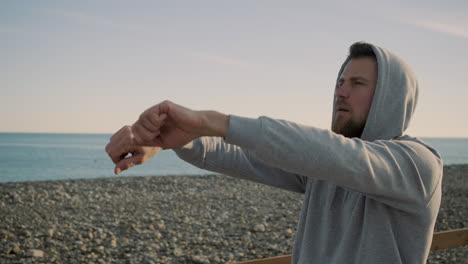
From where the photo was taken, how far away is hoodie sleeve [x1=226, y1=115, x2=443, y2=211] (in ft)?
4.54

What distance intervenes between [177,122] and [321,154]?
0.50 meters

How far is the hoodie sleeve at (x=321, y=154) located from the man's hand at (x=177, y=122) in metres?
0.05

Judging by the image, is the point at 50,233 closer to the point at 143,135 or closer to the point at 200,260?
the point at 200,260

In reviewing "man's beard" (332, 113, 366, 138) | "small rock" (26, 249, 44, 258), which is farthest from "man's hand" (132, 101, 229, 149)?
"small rock" (26, 249, 44, 258)

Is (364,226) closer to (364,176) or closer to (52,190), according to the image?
(364,176)

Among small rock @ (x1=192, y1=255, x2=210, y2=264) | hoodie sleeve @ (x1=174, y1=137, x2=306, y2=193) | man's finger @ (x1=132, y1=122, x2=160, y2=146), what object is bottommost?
small rock @ (x1=192, y1=255, x2=210, y2=264)

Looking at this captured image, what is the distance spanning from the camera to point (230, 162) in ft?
7.47

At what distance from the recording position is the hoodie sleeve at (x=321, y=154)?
1.38m

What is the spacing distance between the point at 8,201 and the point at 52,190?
215 centimetres

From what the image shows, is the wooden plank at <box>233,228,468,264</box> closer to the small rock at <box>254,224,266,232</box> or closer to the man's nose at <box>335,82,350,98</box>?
the man's nose at <box>335,82,350,98</box>

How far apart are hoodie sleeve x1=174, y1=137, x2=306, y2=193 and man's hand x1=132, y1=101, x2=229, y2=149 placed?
0.41 meters

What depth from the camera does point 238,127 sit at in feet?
4.55

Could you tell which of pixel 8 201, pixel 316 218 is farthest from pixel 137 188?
pixel 316 218

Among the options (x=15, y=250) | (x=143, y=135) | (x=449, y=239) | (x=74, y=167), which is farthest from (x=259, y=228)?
(x=74, y=167)
